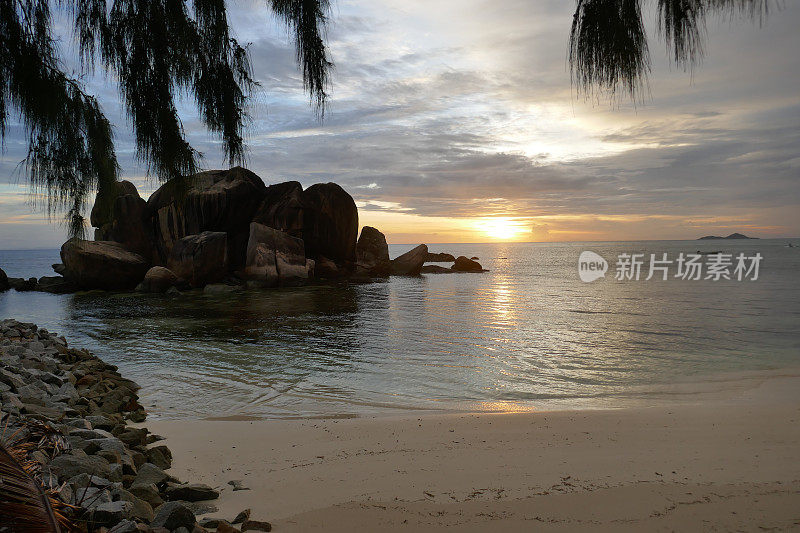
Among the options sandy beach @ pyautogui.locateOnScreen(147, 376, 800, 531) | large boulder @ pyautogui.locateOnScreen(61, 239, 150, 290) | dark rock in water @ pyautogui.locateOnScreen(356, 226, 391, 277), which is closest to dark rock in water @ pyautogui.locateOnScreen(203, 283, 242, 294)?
large boulder @ pyautogui.locateOnScreen(61, 239, 150, 290)

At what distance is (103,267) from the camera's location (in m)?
28.2

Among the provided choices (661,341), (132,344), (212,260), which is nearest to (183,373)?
(132,344)

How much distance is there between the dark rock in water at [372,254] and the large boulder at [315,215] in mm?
2582

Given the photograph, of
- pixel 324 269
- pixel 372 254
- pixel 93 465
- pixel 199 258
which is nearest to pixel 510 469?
pixel 93 465

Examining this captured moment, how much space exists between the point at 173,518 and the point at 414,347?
911 cm

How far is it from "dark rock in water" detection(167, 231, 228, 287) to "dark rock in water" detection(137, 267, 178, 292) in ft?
2.93

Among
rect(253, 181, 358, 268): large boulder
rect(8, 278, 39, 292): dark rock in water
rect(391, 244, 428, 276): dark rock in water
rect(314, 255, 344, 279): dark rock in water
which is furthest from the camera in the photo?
rect(391, 244, 428, 276): dark rock in water

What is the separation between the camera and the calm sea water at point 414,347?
763cm

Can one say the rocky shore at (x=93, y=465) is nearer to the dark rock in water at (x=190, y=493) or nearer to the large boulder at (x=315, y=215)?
the dark rock in water at (x=190, y=493)

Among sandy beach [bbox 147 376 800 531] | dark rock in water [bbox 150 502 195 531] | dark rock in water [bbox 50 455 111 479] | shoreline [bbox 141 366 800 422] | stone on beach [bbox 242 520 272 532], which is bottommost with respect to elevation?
shoreline [bbox 141 366 800 422]

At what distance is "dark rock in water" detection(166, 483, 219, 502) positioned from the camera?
11.6 ft

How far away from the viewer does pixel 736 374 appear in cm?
919

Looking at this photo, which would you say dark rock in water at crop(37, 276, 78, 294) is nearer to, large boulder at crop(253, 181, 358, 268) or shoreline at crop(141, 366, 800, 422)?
large boulder at crop(253, 181, 358, 268)

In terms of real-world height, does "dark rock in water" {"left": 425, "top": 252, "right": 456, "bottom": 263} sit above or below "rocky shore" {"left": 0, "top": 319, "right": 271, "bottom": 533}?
above
